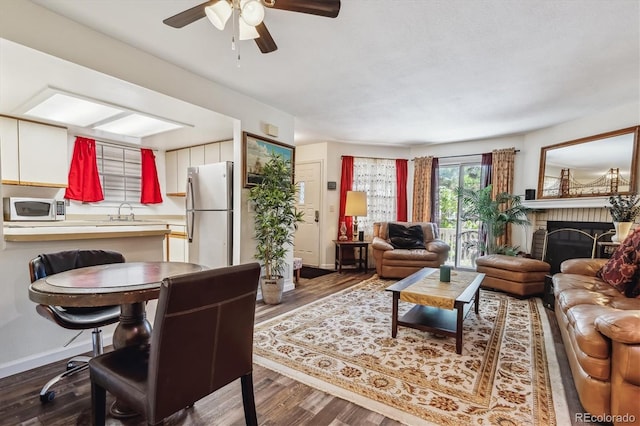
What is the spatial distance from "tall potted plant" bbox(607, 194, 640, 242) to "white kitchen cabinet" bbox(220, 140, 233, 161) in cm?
476

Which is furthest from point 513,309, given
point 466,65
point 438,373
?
point 466,65

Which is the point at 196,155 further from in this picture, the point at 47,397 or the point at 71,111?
the point at 47,397

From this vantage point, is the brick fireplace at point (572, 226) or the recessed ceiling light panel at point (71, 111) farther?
the brick fireplace at point (572, 226)

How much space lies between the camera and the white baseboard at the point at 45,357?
6.44 feet

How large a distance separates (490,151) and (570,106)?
1.68m

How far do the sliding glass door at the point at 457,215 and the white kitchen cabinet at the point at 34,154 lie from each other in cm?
610

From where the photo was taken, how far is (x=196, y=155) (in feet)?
15.8

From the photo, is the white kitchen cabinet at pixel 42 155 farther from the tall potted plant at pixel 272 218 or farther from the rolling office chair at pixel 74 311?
the tall potted plant at pixel 272 218

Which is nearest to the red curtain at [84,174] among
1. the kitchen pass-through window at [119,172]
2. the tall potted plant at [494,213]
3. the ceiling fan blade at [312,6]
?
the kitchen pass-through window at [119,172]

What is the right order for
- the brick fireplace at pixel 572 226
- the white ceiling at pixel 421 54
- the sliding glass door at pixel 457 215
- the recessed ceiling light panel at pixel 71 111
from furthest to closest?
the sliding glass door at pixel 457 215
the brick fireplace at pixel 572 226
the recessed ceiling light panel at pixel 71 111
the white ceiling at pixel 421 54

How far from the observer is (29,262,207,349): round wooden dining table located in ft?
4.17

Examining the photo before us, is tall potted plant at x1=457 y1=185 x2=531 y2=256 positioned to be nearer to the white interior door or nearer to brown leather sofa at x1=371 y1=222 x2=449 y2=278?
brown leather sofa at x1=371 y1=222 x2=449 y2=278

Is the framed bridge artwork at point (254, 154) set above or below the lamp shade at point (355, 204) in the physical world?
above

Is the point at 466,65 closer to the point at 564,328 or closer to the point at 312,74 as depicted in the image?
the point at 312,74
